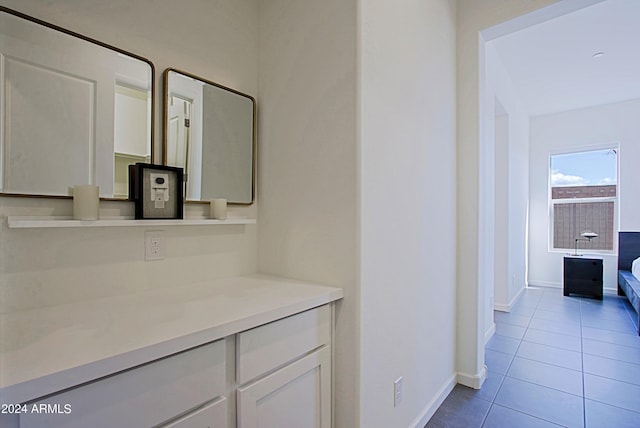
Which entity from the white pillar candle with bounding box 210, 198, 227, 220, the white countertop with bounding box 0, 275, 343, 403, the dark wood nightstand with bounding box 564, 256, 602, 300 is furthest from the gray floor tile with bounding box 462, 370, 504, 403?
the dark wood nightstand with bounding box 564, 256, 602, 300

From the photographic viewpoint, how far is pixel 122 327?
874 millimetres

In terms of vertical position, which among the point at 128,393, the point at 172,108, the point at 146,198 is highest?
the point at 172,108

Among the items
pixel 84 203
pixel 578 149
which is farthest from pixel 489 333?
pixel 578 149

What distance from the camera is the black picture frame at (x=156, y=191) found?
1.21 meters

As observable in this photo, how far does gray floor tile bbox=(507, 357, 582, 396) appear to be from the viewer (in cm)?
219

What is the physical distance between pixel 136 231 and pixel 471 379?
89.7 inches

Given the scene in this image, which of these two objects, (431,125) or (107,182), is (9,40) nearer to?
(107,182)

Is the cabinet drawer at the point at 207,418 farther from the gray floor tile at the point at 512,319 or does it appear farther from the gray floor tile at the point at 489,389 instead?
the gray floor tile at the point at 512,319

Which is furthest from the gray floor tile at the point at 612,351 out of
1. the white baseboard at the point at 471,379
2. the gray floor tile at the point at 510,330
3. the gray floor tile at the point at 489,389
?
the white baseboard at the point at 471,379

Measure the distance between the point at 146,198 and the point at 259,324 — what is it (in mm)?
675

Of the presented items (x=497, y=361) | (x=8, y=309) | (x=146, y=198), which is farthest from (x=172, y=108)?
(x=497, y=361)

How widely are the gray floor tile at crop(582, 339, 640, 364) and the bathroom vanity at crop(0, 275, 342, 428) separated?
9.17 ft

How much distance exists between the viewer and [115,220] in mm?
1129

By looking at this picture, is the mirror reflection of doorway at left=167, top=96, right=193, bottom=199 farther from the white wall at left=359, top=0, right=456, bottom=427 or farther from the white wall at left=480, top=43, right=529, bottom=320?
the white wall at left=480, top=43, right=529, bottom=320
